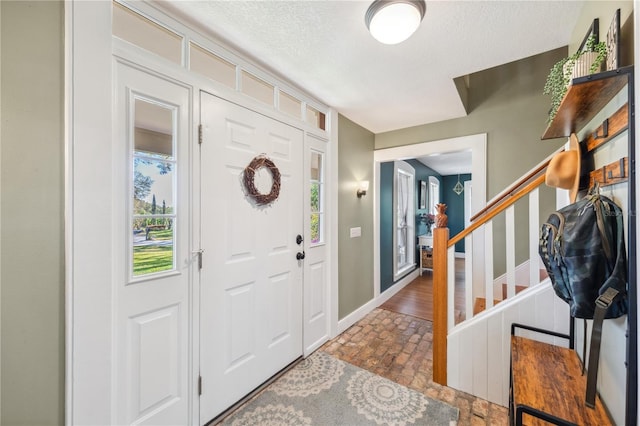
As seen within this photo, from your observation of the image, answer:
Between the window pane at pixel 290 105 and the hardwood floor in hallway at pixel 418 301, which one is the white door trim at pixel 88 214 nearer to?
the window pane at pixel 290 105

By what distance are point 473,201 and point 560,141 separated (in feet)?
3.03

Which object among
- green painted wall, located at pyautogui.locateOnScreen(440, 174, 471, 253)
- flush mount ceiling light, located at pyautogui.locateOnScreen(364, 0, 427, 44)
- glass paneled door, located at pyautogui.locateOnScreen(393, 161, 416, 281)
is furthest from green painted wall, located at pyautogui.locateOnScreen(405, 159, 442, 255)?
flush mount ceiling light, located at pyautogui.locateOnScreen(364, 0, 427, 44)

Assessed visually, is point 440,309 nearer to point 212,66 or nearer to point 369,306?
point 369,306

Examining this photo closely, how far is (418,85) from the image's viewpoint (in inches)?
85.5

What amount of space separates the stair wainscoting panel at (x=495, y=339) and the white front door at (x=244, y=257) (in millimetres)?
1298

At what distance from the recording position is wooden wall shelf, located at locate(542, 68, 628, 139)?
0.88 metres

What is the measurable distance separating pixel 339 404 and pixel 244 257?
1.22 m

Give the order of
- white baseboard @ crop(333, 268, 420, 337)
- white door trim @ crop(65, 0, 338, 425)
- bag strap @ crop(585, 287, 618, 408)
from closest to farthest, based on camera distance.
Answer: bag strap @ crop(585, 287, 618, 408)
white door trim @ crop(65, 0, 338, 425)
white baseboard @ crop(333, 268, 420, 337)

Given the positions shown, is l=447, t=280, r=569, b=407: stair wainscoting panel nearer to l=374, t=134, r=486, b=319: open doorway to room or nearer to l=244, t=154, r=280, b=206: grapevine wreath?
l=374, t=134, r=486, b=319: open doorway to room

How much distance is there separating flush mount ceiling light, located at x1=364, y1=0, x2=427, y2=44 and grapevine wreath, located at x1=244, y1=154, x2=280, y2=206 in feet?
3.54

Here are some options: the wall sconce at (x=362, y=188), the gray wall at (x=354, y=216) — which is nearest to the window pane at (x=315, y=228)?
the gray wall at (x=354, y=216)

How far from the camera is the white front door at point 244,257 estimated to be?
1.61 metres

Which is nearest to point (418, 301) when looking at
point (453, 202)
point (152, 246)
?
point (152, 246)

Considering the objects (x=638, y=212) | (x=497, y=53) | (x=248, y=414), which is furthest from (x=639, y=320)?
(x=248, y=414)
